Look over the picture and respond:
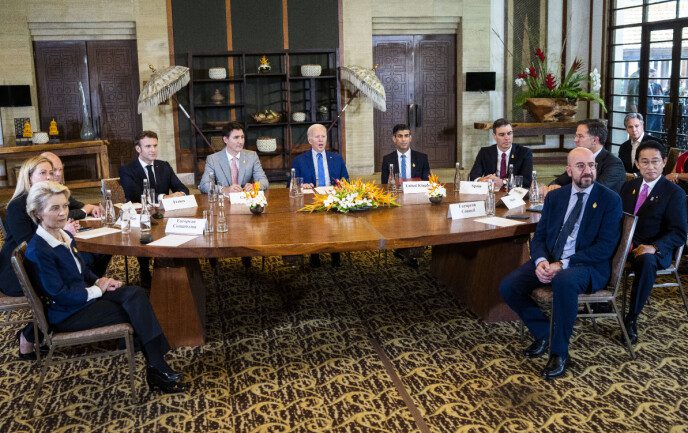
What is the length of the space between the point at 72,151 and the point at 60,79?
1.54 metres

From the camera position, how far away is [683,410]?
3607 mm

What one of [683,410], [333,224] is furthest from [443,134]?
[683,410]

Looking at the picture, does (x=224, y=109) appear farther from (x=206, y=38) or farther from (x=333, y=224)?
(x=333, y=224)

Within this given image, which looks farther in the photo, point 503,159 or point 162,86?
point 162,86

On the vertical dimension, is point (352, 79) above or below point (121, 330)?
above

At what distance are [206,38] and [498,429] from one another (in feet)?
28.7

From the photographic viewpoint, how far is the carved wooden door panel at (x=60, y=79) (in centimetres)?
1083

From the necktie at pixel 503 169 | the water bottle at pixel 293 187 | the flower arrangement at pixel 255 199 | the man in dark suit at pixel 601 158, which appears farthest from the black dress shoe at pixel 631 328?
the water bottle at pixel 293 187

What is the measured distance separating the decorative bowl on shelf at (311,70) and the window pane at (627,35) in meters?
4.82

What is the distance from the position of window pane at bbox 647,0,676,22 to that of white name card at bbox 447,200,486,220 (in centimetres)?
721

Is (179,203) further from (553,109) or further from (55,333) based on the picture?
(553,109)

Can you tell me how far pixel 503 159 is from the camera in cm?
625

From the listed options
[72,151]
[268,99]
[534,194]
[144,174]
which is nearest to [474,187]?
[534,194]

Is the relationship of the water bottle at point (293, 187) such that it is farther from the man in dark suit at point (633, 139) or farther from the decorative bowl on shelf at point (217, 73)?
the decorative bowl on shelf at point (217, 73)
